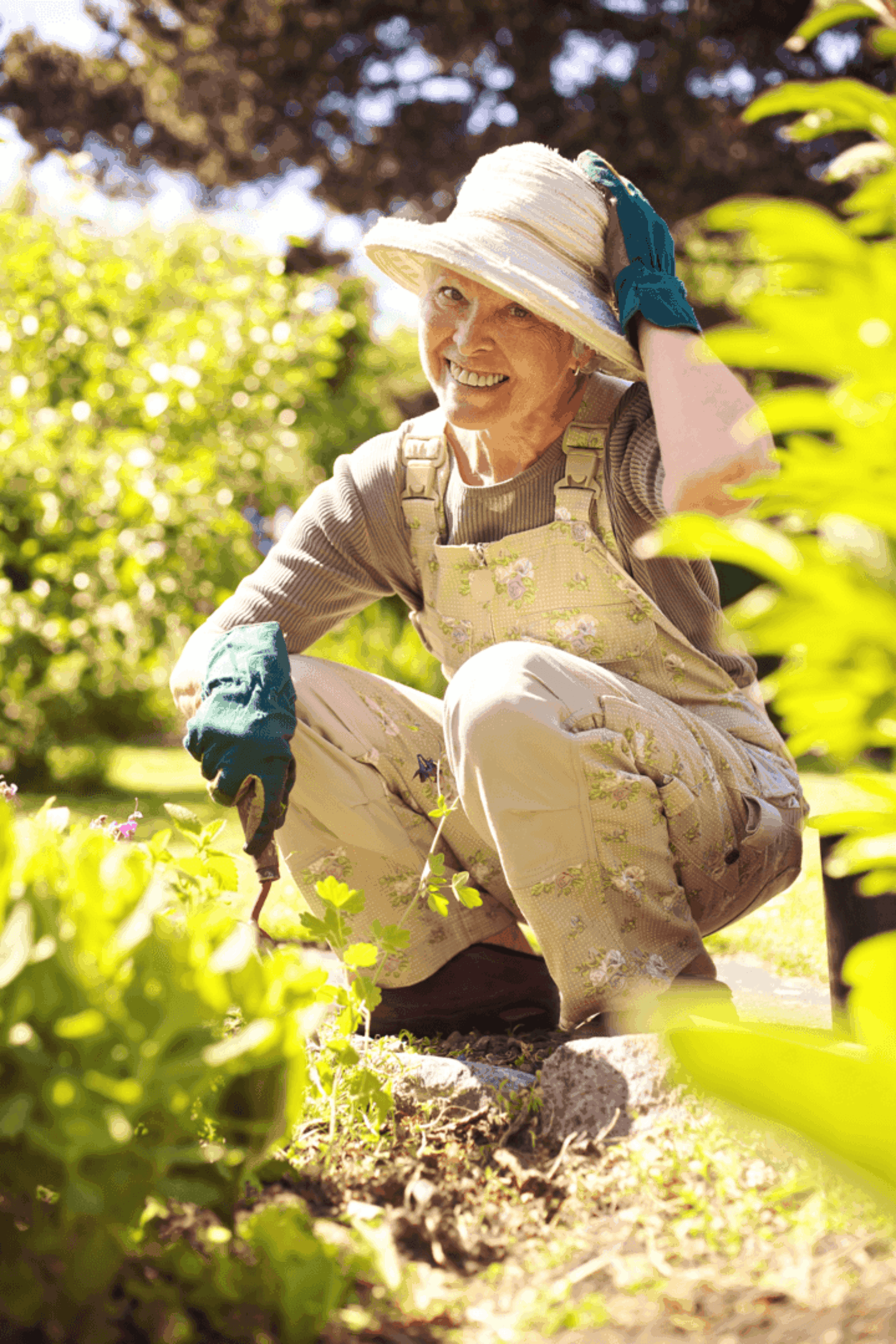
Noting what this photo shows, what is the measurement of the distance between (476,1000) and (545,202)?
1.41 meters

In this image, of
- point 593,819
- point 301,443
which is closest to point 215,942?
point 593,819

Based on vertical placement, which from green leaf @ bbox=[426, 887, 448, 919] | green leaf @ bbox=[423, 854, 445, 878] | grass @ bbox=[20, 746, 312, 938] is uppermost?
green leaf @ bbox=[423, 854, 445, 878]

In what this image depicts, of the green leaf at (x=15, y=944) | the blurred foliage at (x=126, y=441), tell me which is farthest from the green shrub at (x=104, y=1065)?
the blurred foliage at (x=126, y=441)

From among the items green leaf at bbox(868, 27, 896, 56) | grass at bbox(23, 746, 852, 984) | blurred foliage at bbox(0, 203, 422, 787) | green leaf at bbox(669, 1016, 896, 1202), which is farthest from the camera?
blurred foliage at bbox(0, 203, 422, 787)

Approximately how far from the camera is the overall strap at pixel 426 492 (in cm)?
209

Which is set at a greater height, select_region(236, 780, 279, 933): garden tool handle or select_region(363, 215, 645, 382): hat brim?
select_region(363, 215, 645, 382): hat brim

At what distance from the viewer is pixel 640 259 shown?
1892mm

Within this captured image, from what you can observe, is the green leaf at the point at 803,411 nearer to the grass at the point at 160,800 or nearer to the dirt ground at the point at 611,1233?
the dirt ground at the point at 611,1233

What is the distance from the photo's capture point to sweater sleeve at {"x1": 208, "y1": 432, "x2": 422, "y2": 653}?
206cm

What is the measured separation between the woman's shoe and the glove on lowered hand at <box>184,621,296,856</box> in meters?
0.47

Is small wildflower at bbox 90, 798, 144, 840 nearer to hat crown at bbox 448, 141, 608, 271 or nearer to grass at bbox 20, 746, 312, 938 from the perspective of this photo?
hat crown at bbox 448, 141, 608, 271

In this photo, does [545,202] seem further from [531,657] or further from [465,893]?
[465,893]

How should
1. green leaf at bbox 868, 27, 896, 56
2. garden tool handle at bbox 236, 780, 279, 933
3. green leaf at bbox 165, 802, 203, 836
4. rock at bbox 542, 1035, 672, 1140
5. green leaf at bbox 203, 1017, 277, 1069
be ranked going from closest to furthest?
1. green leaf at bbox 868, 27, 896, 56
2. green leaf at bbox 203, 1017, 277, 1069
3. rock at bbox 542, 1035, 672, 1140
4. green leaf at bbox 165, 802, 203, 836
5. garden tool handle at bbox 236, 780, 279, 933

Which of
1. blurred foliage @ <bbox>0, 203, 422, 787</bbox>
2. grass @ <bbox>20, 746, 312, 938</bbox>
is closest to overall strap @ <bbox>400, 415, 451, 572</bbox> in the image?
grass @ <bbox>20, 746, 312, 938</bbox>
